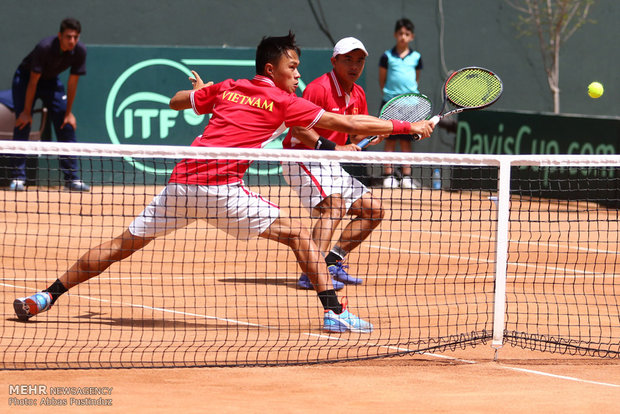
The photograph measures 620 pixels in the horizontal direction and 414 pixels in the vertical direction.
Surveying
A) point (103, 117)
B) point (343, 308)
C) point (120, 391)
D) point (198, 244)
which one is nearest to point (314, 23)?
point (103, 117)

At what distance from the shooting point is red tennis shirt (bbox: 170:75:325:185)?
18.6 ft

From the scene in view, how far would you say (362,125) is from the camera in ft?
18.5

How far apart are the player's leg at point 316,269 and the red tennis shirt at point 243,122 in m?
0.37

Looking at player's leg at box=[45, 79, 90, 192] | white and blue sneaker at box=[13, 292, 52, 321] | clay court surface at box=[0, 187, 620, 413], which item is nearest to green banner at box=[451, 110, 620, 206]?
clay court surface at box=[0, 187, 620, 413]

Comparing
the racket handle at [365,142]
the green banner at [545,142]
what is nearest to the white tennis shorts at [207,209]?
the racket handle at [365,142]

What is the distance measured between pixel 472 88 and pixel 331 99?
0.99 meters

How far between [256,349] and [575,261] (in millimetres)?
4254

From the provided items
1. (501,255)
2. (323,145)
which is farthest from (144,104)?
(501,255)

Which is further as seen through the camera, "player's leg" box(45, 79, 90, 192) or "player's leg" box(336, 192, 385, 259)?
"player's leg" box(45, 79, 90, 192)

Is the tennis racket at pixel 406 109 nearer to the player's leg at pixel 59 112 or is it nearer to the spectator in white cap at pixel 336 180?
the spectator in white cap at pixel 336 180

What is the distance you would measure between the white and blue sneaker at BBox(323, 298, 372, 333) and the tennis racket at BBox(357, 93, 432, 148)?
4.27 feet

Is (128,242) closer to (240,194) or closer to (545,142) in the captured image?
(240,194)

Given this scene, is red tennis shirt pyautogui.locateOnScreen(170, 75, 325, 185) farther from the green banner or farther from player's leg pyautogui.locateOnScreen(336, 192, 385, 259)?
the green banner

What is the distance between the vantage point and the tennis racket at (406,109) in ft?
22.2
